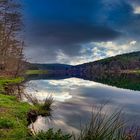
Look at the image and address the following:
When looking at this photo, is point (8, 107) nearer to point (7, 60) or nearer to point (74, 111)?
point (74, 111)

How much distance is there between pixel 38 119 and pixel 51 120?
947 mm

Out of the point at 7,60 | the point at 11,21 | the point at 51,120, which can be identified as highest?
the point at 11,21

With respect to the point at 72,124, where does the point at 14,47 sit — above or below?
above

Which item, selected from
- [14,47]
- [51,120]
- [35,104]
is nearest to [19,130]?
[51,120]

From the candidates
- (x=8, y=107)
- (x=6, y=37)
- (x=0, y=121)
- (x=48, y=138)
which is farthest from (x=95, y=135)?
(x=6, y=37)

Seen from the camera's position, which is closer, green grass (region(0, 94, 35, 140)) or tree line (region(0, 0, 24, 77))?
green grass (region(0, 94, 35, 140))

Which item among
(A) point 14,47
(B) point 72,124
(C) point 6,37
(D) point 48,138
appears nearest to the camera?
(D) point 48,138

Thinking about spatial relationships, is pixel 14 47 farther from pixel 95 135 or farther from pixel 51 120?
pixel 95 135

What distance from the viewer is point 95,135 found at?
11180mm

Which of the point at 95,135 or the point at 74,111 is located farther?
the point at 74,111

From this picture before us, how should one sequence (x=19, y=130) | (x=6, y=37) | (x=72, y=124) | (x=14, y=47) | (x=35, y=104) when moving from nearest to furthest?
(x=19, y=130) < (x=72, y=124) < (x=35, y=104) < (x=6, y=37) < (x=14, y=47)

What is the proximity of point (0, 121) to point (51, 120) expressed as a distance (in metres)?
7.62

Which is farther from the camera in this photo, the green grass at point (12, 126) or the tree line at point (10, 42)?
the tree line at point (10, 42)

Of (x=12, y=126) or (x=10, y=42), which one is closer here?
(x=12, y=126)
